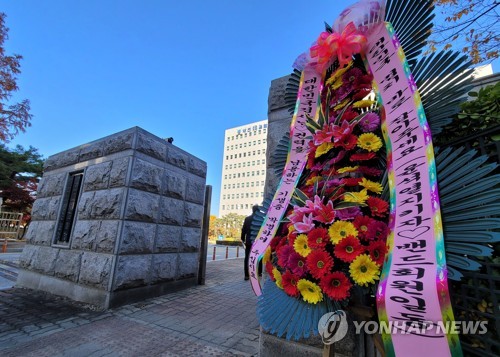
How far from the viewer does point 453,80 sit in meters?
1.32

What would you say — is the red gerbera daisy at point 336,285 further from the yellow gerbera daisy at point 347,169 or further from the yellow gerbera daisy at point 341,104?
the yellow gerbera daisy at point 341,104

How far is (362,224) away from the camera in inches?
48.4

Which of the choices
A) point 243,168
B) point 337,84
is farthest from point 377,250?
point 243,168

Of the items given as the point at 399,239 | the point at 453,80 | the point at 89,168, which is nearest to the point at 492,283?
the point at 399,239

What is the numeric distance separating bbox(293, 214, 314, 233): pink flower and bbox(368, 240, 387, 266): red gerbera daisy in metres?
0.29

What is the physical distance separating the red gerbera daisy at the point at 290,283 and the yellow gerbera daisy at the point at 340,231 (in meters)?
0.28

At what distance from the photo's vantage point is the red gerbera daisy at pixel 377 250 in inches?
45.7

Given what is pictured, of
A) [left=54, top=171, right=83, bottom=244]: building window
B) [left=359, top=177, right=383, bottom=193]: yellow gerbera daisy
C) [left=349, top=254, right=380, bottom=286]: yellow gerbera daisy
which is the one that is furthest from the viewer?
[left=54, top=171, right=83, bottom=244]: building window

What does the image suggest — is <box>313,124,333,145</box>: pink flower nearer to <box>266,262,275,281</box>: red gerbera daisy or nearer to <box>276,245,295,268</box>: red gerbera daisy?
<box>276,245,295,268</box>: red gerbera daisy

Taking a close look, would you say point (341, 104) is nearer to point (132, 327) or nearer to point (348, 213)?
point (348, 213)

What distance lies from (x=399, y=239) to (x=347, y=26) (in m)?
1.35

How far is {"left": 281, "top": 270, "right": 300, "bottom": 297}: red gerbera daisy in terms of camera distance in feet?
4.16

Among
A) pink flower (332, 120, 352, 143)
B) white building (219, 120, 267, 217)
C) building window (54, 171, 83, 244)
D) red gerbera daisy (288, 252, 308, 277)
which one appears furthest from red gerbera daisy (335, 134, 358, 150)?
white building (219, 120, 267, 217)

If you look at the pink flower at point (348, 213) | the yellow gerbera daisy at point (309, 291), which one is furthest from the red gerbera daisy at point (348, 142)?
the yellow gerbera daisy at point (309, 291)
